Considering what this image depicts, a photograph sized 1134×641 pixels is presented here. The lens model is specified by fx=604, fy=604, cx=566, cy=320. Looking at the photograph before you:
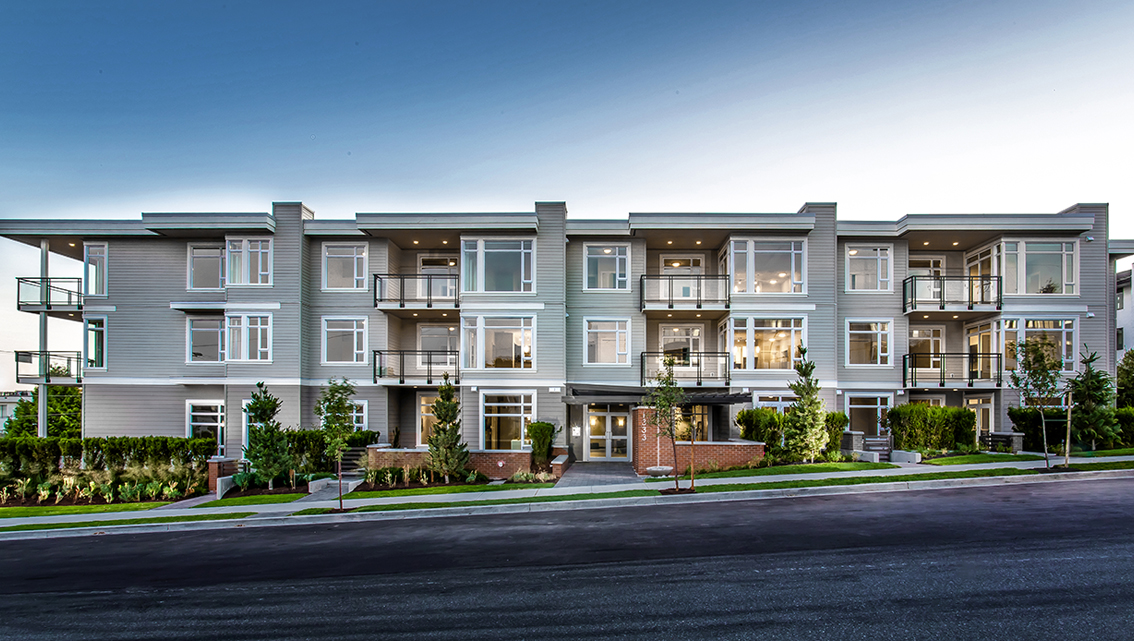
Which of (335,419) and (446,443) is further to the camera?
(446,443)

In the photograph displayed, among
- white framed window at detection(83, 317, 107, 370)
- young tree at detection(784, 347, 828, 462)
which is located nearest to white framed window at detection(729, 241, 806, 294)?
young tree at detection(784, 347, 828, 462)

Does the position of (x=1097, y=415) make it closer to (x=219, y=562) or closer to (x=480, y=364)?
(x=480, y=364)

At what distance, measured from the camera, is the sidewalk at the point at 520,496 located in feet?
45.9

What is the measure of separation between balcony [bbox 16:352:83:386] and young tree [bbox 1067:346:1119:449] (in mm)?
35818

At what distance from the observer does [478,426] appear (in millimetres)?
22359

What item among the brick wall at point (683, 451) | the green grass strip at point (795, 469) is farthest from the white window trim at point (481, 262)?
the green grass strip at point (795, 469)

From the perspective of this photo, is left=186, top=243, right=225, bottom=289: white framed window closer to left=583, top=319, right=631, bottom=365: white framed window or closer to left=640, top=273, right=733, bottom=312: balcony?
left=583, top=319, right=631, bottom=365: white framed window

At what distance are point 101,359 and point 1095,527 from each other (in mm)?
30926

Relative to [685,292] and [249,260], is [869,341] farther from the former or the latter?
[249,260]

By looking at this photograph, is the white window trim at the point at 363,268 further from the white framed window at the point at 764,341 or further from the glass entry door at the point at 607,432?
the white framed window at the point at 764,341

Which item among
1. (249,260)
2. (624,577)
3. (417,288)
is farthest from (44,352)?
(624,577)

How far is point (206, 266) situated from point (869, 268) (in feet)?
86.6

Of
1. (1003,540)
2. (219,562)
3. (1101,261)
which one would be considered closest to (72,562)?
(219,562)

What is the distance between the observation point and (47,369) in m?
23.5
